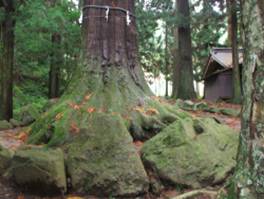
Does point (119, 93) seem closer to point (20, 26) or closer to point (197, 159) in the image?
point (197, 159)

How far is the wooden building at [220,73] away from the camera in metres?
20.0

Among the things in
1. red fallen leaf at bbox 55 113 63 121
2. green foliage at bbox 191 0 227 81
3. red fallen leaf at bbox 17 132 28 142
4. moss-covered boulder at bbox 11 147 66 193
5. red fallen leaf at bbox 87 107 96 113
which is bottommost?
moss-covered boulder at bbox 11 147 66 193

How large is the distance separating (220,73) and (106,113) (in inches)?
633

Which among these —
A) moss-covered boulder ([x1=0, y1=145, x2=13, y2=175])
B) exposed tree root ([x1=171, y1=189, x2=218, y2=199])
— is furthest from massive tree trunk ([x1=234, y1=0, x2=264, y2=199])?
moss-covered boulder ([x1=0, y1=145, x2=13, y2=175])

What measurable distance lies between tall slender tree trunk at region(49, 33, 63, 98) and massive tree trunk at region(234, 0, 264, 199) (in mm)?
8705

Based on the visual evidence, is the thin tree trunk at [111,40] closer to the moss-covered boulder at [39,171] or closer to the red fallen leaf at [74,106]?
the red fallen leaf at [74,106]

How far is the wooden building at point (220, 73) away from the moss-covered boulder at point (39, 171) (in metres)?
16.3

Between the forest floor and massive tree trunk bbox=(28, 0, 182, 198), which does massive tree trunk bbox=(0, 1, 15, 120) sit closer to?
the forest floor

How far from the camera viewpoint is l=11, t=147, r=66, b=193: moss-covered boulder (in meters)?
4.16

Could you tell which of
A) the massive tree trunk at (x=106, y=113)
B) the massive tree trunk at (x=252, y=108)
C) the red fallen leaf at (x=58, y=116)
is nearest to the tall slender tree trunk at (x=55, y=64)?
the massive tree trunk at (x=106, y=113)

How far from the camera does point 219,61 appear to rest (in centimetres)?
2011

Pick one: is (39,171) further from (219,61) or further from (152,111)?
(219,61)

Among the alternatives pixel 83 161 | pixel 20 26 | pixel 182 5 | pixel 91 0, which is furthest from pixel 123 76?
pixel 182 5

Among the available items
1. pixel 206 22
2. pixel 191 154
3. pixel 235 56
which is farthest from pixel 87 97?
pixel 206 22
